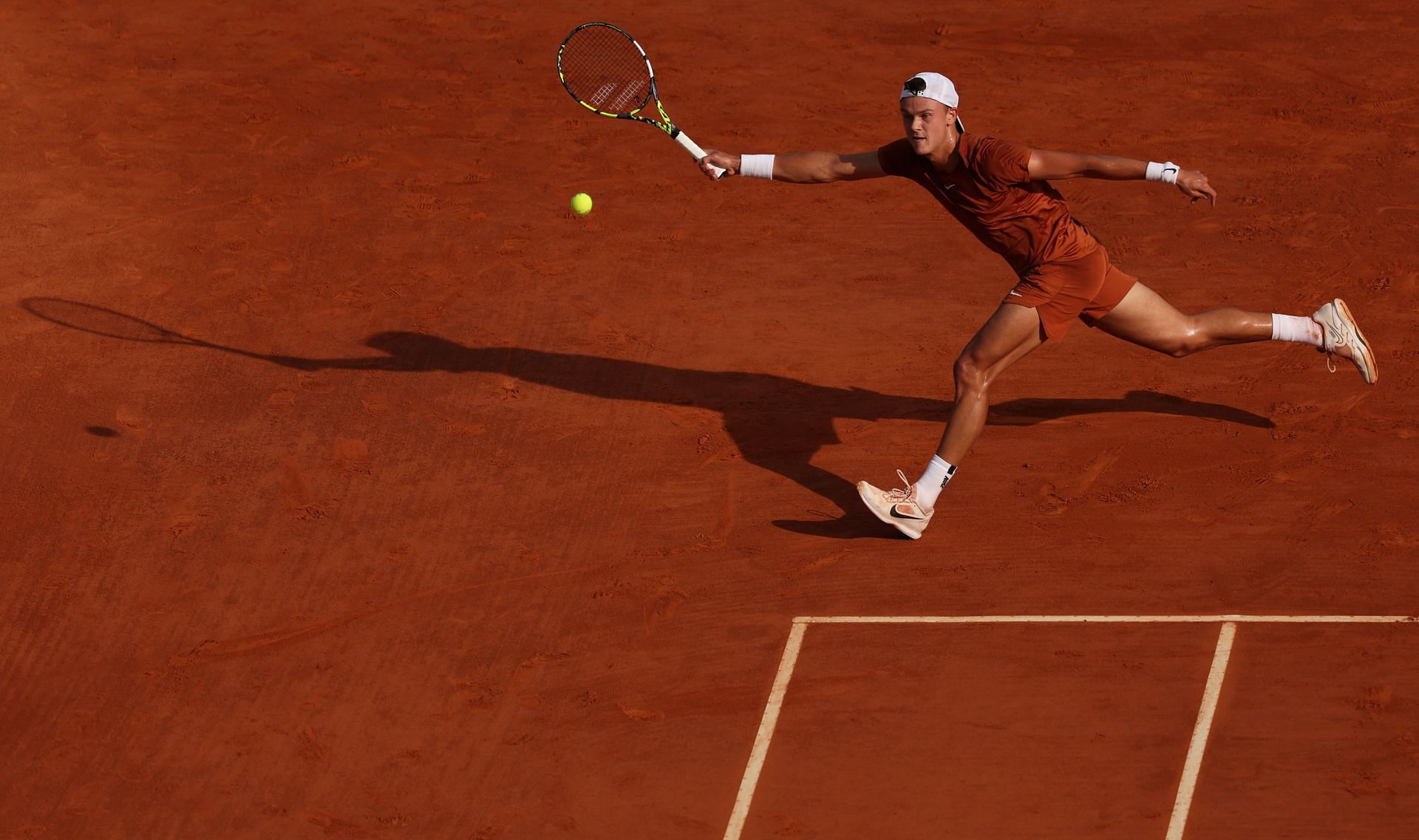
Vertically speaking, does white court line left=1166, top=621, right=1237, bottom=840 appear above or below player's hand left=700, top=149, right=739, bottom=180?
below

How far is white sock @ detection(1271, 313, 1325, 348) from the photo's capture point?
26.7ft

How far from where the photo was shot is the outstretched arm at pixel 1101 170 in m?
7.12

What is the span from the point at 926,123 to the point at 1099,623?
8.63 ft

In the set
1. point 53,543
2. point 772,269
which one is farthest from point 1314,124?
point 53,543

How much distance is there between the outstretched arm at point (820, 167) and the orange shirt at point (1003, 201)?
116mm

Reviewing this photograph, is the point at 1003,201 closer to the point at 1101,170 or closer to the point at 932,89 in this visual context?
the point at 1101,170

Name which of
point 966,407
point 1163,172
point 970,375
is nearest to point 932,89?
point 1163,172

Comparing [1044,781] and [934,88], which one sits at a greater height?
[934,88]

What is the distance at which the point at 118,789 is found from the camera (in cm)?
665

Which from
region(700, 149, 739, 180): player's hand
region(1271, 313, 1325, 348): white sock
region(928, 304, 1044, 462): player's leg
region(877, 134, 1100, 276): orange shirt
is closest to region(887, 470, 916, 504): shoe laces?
region(928, 304, 1044, 462): player's leg

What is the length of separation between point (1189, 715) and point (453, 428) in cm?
458

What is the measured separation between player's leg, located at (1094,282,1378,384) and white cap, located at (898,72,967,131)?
1487 mm

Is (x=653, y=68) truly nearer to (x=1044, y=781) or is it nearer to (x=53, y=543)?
(x=53, y=543)

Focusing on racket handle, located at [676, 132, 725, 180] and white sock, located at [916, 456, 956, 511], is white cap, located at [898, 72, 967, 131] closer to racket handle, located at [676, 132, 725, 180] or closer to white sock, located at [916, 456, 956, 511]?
racket handle, located at [676, 132, 725, 180]
